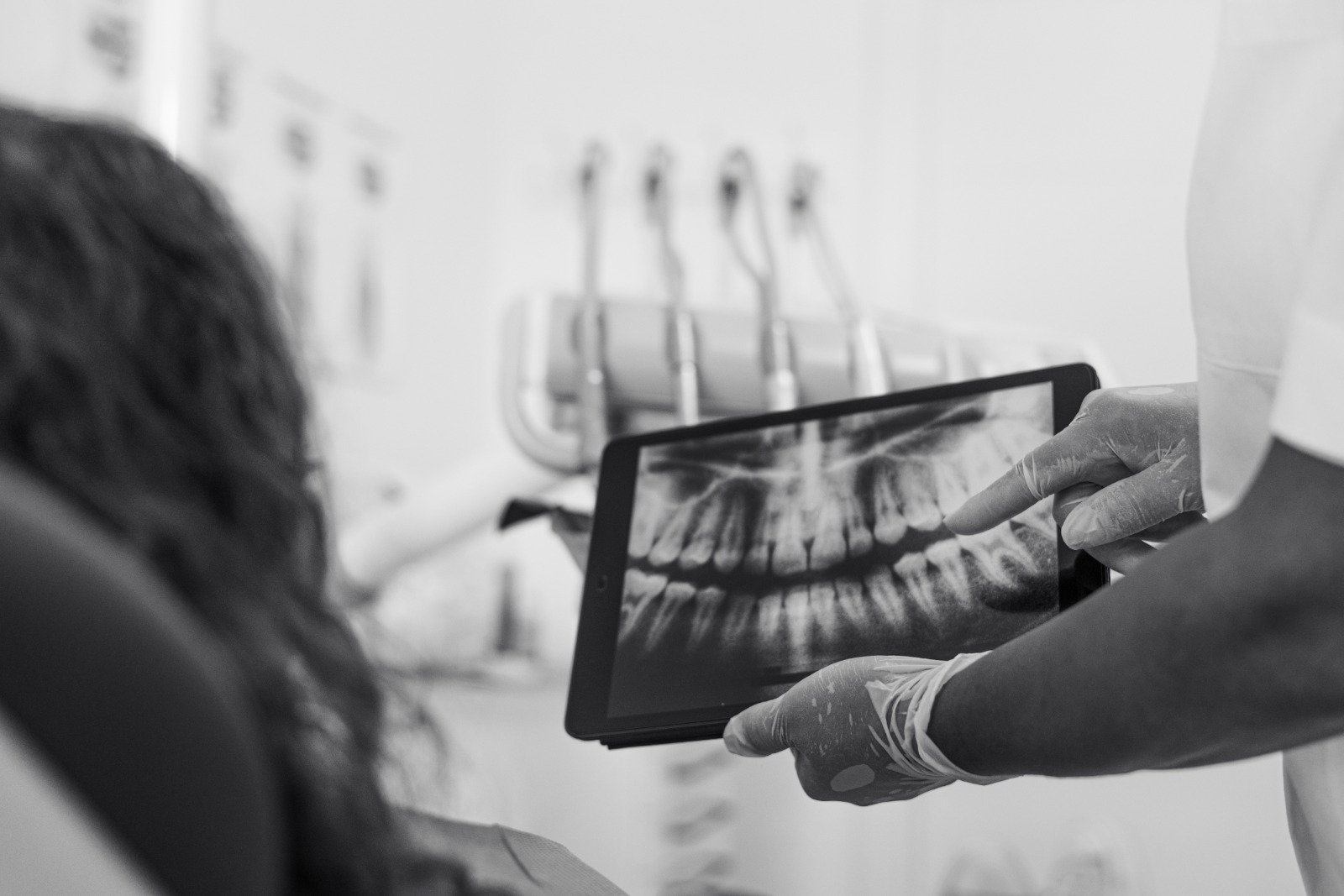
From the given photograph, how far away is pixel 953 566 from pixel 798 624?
0.12 metres

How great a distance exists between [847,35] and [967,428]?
262 centimetres

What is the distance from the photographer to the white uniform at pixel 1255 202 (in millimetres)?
623

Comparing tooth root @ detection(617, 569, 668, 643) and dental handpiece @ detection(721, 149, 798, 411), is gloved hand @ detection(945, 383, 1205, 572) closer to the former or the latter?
tooth root @ detection(617, 569, 668, 643)

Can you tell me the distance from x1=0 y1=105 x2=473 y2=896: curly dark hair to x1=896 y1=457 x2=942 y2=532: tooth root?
47 cm

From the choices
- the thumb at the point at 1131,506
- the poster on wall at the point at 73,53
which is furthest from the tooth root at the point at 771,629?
the poster on wall at the point at 73,53

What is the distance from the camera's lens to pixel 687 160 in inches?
134

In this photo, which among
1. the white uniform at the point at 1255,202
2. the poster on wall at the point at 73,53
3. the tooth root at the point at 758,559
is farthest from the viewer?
the poster on wall at the point at 73,53

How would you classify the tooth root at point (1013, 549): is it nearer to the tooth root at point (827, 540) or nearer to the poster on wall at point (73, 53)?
the tooth root at point (827, 540)

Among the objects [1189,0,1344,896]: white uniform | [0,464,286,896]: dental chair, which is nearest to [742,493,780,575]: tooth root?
[1189,0,1344,896]: white uniform

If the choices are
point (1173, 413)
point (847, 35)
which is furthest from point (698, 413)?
point (847, 35)

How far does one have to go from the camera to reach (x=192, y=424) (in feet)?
1.78

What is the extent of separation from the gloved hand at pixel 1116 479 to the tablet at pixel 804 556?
0.02m

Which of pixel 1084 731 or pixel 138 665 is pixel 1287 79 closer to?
pixel 1084 731

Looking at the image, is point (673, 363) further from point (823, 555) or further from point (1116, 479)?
point (1116, 479)
